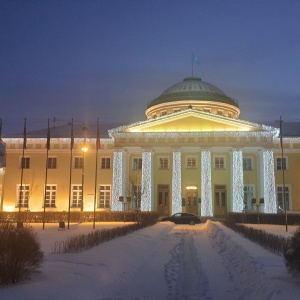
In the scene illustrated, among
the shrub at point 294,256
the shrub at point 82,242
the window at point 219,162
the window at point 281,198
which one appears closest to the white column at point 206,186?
the window at point 219,162

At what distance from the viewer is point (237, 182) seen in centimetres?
4362

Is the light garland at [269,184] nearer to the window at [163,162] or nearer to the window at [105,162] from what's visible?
the window at [163,162]

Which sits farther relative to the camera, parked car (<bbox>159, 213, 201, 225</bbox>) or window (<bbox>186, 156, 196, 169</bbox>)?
window (<bbox>186, 156, 196, 169</bbox>)

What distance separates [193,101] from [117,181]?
14749 millimetres

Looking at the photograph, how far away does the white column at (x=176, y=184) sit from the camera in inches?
1722

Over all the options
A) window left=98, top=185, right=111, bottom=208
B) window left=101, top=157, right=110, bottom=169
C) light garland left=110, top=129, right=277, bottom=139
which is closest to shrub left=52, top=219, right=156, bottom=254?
light garland left=110, top=129, right=277, bottom=139

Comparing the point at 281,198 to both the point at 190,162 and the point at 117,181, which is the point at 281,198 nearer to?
the point at 190,162

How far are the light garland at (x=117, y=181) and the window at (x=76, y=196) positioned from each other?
209 inches

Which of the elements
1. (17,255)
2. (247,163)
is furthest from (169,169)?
(17,255)

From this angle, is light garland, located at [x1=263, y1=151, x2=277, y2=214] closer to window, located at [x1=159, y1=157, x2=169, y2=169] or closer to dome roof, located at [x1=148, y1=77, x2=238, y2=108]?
window, located at [x1=159, y1=157, x2=169, y2=169]

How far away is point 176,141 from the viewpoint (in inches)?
1770

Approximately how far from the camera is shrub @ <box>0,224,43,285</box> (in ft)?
30.5

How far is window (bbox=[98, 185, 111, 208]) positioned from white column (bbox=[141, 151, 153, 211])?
17.7ft

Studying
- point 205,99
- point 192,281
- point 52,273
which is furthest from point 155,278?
point 205,99
